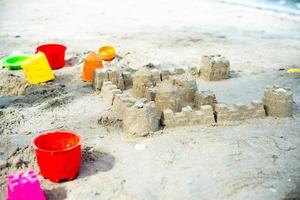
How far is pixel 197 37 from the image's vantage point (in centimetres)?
760

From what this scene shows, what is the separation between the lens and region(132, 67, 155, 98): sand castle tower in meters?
4.70

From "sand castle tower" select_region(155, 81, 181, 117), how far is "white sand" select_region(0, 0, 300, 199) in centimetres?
36

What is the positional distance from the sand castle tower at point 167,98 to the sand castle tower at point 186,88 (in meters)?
0.36

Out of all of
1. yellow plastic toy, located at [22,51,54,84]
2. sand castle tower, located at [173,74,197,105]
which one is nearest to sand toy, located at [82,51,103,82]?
yellow plastic toy, located at [22,51,54,84]

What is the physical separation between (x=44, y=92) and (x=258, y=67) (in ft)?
10.1

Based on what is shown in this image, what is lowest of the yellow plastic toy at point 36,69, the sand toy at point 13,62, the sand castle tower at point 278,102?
the sand toy at point 13,62

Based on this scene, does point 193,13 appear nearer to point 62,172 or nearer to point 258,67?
point 258,67

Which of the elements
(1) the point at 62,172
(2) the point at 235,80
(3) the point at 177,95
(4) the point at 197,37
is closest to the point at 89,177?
(1) the point at 62,172

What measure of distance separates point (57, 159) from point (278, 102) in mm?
2319

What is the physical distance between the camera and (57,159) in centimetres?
303

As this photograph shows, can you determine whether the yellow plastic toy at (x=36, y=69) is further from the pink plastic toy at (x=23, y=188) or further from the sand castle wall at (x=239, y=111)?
the pink plastic toy at (x=23, y=188)

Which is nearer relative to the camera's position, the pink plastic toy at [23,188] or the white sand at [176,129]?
the pink plastic toy at [23,188]

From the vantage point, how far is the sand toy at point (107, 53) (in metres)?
6.13

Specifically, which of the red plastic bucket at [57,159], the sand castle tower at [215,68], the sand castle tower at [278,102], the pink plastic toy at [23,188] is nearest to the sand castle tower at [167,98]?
the sand castle tower at [278,102]
